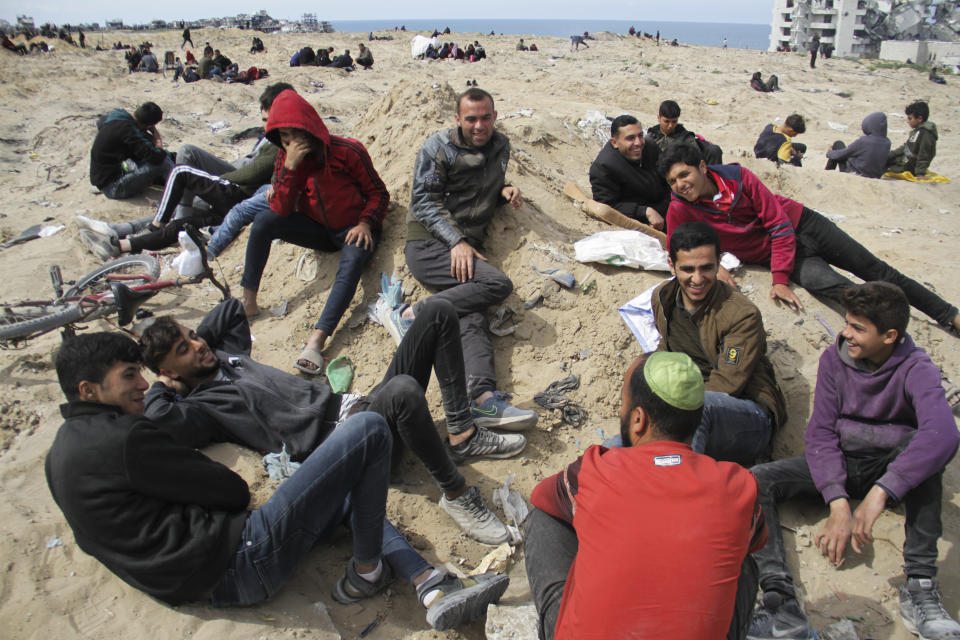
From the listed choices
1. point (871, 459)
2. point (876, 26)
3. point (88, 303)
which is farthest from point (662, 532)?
point (876, 26)

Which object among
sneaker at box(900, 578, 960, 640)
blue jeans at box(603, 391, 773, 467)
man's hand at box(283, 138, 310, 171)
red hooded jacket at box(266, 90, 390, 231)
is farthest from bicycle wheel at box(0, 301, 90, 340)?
sneaker at box(900, 578, 960, 640)

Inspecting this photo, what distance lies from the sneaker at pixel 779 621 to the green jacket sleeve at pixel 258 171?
535cm

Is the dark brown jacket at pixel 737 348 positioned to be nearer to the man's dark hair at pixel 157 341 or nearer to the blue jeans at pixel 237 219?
the man's dark hair at pixel 157 341

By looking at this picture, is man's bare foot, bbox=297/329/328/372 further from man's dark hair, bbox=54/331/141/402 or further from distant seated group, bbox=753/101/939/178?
distant seated group, bbox=753/101/939/178

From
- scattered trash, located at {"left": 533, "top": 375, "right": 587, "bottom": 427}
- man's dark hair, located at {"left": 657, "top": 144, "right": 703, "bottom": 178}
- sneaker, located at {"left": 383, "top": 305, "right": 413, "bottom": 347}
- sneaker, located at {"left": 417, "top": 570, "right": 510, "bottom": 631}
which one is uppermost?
man's dark hair, located at {"left": 657, "top": 144, "right": 703, "bottom": 178}

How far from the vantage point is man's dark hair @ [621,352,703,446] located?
5.89ft

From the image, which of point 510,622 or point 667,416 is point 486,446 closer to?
point 510,622

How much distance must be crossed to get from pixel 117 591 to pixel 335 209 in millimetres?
2931

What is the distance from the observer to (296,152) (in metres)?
3.99

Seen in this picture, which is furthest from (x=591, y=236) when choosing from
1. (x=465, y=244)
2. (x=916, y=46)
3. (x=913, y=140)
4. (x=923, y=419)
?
(x=916, y=46)

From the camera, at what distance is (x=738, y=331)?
10.1 ft

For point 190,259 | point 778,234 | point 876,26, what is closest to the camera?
point 778,234

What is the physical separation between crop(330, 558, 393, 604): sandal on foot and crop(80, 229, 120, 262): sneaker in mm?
5125

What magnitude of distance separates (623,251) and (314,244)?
2.53 metres
